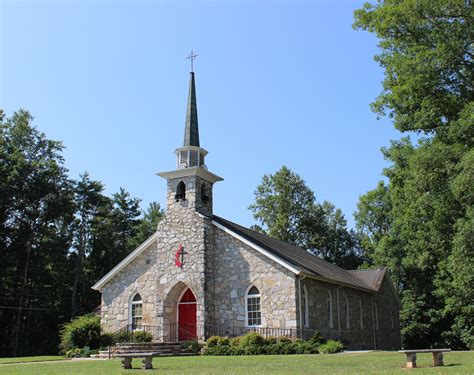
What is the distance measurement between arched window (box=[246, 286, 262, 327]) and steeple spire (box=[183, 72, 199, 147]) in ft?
25.2

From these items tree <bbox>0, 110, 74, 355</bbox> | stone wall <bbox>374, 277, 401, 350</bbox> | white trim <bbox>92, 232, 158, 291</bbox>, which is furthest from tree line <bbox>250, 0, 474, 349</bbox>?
tree <bbox>0, 110, 74, 355</bbox>

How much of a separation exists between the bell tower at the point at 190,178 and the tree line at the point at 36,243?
16.4 m

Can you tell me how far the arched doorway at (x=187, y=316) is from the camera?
2544 centimetres

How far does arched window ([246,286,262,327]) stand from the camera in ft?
78.4

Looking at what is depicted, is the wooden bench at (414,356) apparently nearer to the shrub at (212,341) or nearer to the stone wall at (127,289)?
the shrub at (212,341)

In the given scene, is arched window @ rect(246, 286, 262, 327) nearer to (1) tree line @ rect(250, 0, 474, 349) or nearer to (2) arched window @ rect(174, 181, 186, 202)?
(2) arched window @ rect(174, 181, 186, 202)

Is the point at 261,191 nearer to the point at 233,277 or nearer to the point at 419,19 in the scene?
the point at 233,277

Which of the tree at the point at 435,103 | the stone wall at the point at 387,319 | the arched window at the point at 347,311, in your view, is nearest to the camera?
the tree at the point at 435,103

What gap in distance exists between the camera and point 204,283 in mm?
24562

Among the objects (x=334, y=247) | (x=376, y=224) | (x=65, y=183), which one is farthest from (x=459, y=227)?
(x=334, y=247)

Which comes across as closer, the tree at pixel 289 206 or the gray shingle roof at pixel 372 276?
the gray shingle roof at pixel 372 276

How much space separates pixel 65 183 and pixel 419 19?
30256 mm

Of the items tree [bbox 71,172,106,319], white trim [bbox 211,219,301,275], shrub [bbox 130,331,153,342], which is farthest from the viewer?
tree [bbox 71,172,106,319]

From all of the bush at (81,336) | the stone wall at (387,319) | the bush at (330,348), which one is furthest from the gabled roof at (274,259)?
the bush at (330,348)
